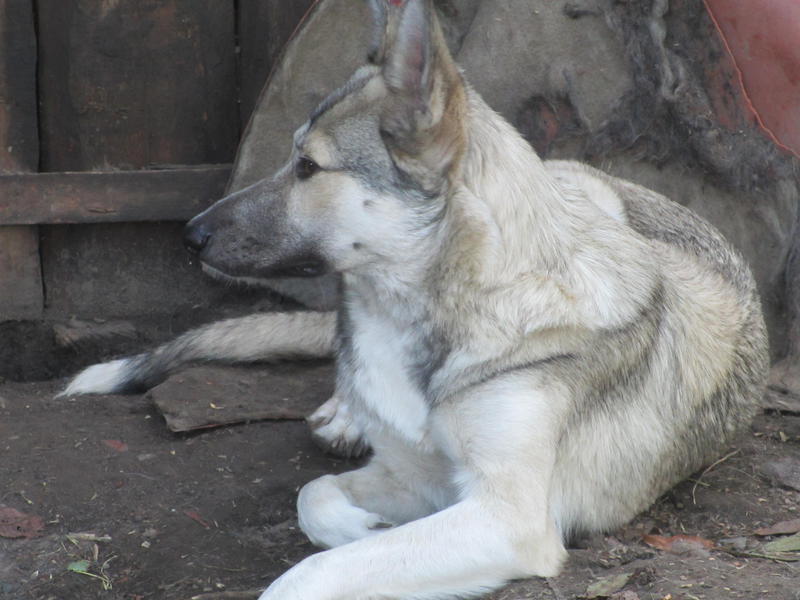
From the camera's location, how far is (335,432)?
14.4 feet

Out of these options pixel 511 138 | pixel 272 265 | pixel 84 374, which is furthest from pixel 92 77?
pixel 511 138

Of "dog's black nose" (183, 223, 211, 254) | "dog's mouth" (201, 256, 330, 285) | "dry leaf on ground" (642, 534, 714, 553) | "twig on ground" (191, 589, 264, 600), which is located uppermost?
"dog's black nose" (183, 223, 211, 254)

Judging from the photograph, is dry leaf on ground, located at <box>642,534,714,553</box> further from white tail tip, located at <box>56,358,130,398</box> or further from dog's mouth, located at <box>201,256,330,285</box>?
white tail tip, located at <box>56,358,130,398</box>

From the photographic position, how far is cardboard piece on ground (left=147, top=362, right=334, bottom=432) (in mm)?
4613

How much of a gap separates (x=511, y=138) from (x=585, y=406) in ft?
2.91

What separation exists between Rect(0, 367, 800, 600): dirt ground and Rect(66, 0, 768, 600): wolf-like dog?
20cm

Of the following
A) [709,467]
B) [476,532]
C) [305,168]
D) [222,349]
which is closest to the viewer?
[476,532]

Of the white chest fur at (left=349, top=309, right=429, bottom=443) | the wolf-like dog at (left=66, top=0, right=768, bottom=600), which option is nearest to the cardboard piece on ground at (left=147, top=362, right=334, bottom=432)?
the wolf-like dog at (left=66, top=0, right=768, bottom=600)

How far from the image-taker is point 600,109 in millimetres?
5160

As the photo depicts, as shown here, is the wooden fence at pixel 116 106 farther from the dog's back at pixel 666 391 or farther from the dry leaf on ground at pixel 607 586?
the dry leaf on ground at pixel 607 586

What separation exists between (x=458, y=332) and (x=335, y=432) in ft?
3.90

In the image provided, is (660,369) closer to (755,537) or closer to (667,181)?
(755,537)

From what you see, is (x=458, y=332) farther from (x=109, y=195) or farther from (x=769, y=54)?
(x=109, y=195)

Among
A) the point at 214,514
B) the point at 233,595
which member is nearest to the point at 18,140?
the point at 214,514
